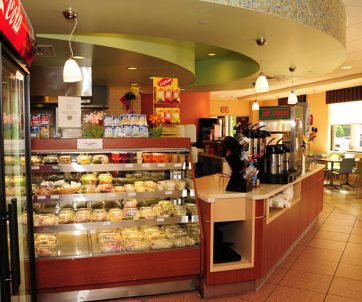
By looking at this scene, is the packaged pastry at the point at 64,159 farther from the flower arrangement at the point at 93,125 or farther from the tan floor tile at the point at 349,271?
the tan floor tile at the point at 349,271

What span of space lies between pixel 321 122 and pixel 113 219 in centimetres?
1071

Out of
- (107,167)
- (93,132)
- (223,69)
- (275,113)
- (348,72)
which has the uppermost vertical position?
(348,72)

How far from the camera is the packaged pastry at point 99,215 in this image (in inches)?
130

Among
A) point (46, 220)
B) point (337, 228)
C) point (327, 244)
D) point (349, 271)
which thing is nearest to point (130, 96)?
point (46, 220)

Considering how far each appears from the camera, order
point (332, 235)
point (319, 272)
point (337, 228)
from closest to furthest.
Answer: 1. point (319, 272)
2. point (332, 235)
3. point (337, 228)

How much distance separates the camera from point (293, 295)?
11.3 ft

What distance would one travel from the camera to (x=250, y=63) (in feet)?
22.4

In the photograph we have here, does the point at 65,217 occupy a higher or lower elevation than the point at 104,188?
lower

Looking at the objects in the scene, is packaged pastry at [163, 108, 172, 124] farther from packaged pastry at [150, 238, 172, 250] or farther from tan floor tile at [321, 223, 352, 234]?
tan floor tile at [321, 223, 352, 234]

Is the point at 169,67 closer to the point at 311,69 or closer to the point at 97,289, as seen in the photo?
the point at 311,69

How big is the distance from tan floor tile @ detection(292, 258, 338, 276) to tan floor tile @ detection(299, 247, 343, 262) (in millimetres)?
106

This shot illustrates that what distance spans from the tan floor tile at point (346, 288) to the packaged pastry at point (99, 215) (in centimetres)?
243

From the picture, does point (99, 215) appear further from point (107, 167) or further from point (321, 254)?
point (321, 254)

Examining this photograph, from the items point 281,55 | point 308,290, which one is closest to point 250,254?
point 308,290
